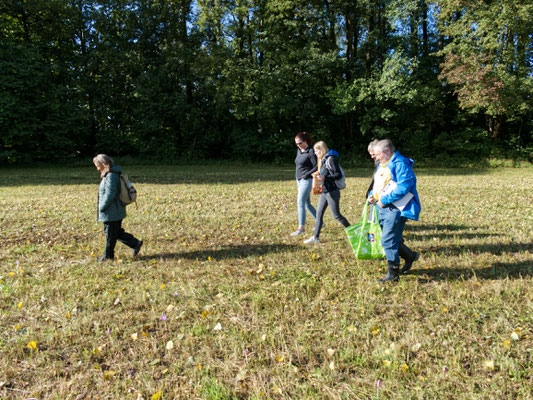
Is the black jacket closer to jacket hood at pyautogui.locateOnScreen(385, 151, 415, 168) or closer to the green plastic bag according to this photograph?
the green plastic bag

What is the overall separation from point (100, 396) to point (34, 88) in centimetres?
2902

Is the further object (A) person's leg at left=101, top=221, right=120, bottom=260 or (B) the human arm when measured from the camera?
(A) person's leg at left=101, top=221, right=120, bottom=260

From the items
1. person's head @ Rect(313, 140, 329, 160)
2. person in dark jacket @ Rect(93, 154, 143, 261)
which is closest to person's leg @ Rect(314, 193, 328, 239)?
person's head @ Rect(313, 140, 329, 160)

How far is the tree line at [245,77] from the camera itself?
2398 cm

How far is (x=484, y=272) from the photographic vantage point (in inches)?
182

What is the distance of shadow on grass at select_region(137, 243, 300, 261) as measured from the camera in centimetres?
561

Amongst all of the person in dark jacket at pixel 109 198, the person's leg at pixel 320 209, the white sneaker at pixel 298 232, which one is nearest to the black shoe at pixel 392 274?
the person's leg at pixel 320 209

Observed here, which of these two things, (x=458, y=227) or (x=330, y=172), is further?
(x=458, y=227)

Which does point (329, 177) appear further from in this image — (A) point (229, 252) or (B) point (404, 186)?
(A) point (229, 252)

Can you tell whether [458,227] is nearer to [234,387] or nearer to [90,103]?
[234,387]

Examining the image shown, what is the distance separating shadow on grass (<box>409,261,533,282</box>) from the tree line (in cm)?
2126

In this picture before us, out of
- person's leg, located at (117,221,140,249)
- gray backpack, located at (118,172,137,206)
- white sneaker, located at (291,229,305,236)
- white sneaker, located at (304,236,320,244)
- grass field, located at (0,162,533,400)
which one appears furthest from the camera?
white sneaker, located at (291,229,305,236)

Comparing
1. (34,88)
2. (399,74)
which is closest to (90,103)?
(34,88)

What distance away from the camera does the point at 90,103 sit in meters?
27.9
